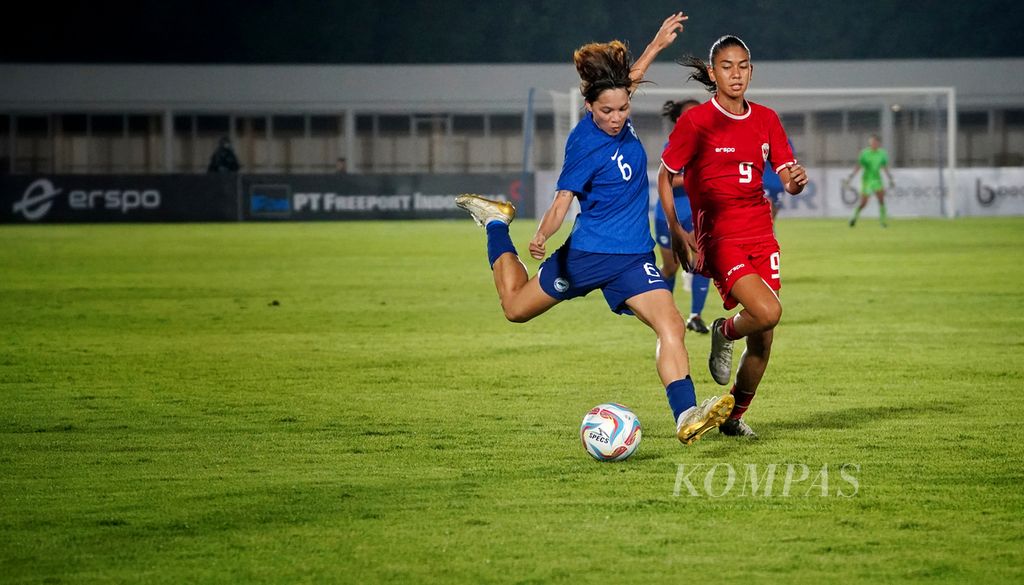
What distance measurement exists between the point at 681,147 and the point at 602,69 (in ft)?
2.16

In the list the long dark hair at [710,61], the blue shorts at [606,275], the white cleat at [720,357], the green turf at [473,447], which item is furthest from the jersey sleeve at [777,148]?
the green turf at [473,447]

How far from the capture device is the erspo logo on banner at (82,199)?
41.2m

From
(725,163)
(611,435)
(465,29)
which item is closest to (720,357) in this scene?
(725,163)

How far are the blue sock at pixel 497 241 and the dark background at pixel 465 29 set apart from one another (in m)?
44.1

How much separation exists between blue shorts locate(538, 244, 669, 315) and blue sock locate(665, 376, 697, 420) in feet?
1.67

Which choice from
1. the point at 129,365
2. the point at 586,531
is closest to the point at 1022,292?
the point at 129,365

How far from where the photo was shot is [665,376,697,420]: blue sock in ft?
24.4

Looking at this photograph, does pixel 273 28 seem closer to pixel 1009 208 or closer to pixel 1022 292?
pixel 1009 208

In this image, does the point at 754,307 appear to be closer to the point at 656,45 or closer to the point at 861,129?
the point at 656,45

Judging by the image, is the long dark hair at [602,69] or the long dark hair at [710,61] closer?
the long dark hair at [602,69]

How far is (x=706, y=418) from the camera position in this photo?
716 centimetres

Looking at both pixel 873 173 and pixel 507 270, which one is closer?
pixel 507 270

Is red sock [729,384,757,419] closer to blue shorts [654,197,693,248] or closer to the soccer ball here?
the soccer ball

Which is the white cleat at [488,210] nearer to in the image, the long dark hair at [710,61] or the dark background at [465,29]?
the long dark hair at [710,61]
